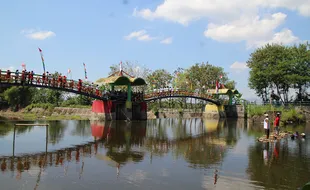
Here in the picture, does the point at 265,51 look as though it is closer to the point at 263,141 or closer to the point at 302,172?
the point at 263,141

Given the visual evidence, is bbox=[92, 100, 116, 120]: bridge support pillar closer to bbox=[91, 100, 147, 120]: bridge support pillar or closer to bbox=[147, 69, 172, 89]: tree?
bbox=[91, 100, 147, 120]: bridge support pillar

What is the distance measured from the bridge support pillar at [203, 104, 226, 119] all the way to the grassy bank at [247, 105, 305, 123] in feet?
16.1

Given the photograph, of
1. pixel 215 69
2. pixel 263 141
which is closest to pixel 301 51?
pixel 215 69

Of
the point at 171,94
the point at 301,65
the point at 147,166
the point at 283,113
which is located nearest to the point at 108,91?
the point at 171,94

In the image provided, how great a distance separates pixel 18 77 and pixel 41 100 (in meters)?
32.2

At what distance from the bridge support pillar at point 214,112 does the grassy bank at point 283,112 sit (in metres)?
4.92

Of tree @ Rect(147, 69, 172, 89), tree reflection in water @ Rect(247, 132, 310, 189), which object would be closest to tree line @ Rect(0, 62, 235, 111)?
tree @ Rect(147, 69, 172, 89)

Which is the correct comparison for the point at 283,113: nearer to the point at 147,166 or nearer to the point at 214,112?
the point at 214,112

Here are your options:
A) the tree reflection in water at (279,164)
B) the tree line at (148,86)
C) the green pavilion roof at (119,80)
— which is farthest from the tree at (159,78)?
the tree reflection in water at (279,164)

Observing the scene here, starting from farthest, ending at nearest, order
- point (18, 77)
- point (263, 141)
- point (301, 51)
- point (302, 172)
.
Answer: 1. point (301, 51)
2. point (18, 77)
3. point (263, 141)
4. point (302, 172)

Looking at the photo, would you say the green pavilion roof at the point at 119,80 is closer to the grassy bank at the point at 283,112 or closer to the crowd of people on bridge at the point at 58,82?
the crowd of people on bridge at the point at 58,82

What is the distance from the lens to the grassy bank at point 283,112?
3836 cm

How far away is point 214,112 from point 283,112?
14.8 metres

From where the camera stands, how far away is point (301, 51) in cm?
4888
